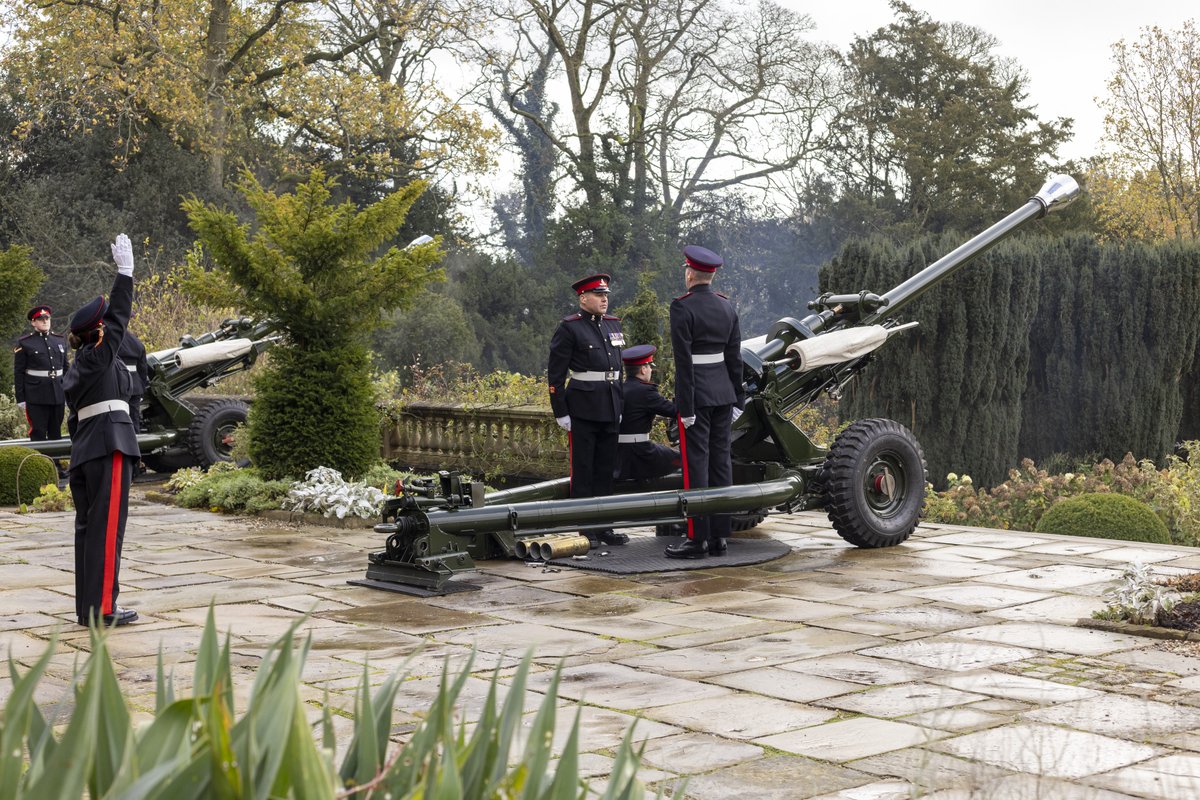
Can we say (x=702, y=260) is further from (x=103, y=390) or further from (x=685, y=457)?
(x=103, y=390)

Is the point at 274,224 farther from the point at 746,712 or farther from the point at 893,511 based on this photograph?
the point at 746,712

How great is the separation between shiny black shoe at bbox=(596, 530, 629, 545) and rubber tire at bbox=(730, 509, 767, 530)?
2.83 ft

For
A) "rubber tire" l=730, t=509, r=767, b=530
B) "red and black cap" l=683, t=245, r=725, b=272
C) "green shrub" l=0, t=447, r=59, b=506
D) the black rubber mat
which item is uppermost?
"red and black cap" l=683, t=245, r=725, b=272

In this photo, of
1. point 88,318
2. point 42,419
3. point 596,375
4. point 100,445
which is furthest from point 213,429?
point 88,318

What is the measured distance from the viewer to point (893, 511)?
8.70 meters

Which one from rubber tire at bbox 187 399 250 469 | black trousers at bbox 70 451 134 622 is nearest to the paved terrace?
black trousers at bbox 70 451 134 622

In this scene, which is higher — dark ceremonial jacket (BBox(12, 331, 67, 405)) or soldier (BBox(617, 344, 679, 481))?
dark ceremonial jacket (BBox(12, 331, 67, 405))

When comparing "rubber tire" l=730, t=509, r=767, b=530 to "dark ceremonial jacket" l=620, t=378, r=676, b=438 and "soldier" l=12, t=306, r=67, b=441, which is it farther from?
"soldier" l=12, t=306, r=67, b=441

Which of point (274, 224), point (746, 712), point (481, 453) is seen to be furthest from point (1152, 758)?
point (481, 453)

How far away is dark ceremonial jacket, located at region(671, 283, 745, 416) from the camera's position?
7.99 metres

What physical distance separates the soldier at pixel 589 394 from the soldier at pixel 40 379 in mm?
6503

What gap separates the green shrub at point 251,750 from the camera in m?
1.63

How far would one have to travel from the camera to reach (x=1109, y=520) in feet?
31.3

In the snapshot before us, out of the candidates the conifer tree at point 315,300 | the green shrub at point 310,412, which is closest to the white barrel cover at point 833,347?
the conifer tree at point 315,300
